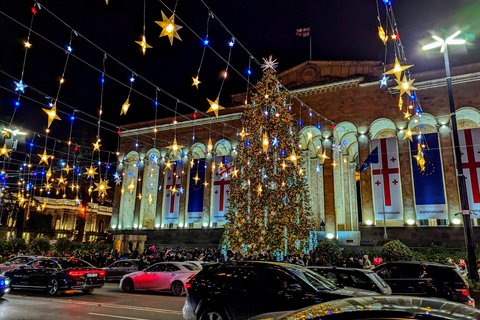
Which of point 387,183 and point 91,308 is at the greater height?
point 387,183

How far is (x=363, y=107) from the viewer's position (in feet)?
89.8

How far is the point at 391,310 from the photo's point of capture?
92.1 inches

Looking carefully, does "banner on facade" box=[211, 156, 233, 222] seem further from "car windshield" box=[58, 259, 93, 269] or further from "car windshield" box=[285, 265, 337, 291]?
"car windshield" box=[285, 265, 337, 291]

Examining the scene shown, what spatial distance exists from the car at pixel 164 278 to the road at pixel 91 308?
0.86 metres

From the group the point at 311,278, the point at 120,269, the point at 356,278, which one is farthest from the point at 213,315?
the point at 120,269

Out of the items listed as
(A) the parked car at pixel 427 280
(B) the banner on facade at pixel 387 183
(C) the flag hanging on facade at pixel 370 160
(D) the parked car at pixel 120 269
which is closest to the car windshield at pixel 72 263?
(D) the parked car at pixel 120 269

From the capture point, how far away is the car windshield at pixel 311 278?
6563 mm

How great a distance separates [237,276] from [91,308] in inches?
207

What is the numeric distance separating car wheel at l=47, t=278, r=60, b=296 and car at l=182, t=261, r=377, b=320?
310 inches

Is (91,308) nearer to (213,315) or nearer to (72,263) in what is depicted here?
(72,263)

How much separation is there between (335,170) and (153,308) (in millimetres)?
22671

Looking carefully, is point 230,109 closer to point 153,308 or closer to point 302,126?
point 302,126

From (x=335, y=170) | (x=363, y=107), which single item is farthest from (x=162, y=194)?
(x=363, y=107)

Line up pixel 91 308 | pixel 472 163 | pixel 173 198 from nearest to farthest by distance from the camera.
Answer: pixel 91 308 → pixel 472 163 → pixel 173 198
